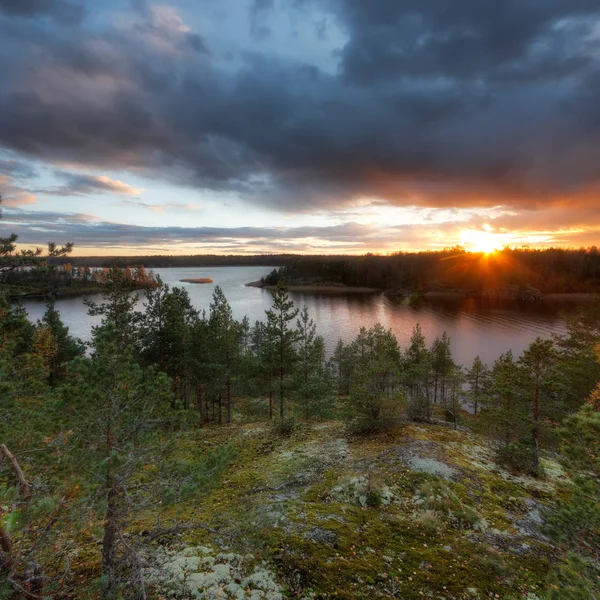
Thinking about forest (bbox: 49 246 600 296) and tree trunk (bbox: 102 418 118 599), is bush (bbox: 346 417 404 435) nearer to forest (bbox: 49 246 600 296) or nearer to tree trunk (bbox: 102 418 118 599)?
tree trunk (bbox: 102 418 118 599)

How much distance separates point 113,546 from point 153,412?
2500 millimetres

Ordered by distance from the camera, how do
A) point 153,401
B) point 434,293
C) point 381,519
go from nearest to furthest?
point 153,401
point 381,519
point 434,293

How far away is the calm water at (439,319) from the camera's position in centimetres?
6543

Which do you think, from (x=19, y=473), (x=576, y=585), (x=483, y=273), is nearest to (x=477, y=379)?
(x=576, y=585)

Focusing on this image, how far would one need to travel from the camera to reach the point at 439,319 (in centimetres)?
8969

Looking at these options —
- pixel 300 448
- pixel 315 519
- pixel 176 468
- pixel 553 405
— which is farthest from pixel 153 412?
pixel 553 405

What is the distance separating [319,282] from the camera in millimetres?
190500

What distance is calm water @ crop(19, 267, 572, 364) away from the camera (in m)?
65.4

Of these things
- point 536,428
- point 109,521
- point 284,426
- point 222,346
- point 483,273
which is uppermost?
point 483,273

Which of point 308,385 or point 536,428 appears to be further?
point 308,385

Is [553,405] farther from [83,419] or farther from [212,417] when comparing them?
[212,417]

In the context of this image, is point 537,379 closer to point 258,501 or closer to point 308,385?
point 258,501

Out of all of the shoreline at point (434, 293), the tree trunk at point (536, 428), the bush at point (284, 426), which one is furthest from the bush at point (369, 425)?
the shoreline at point (434, 293)

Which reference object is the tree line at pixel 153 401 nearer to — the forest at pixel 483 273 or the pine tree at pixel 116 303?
the pine tree at pixel 116 303
